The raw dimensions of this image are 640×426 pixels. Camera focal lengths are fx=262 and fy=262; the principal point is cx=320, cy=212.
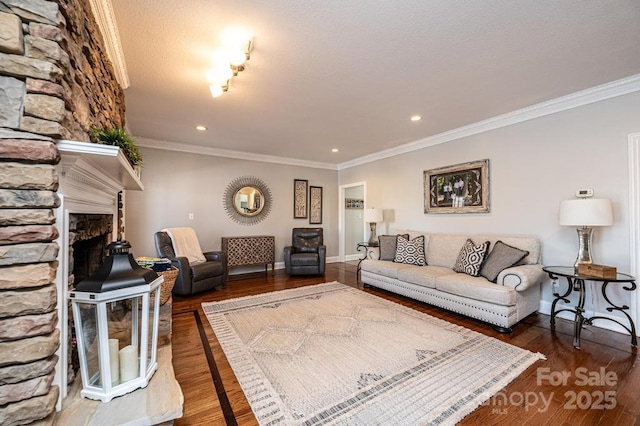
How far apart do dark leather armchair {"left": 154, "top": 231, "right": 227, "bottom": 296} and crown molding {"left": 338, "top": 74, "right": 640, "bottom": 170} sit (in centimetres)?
A: 390

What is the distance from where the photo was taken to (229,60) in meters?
→ 2.19

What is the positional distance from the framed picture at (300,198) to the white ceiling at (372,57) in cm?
245

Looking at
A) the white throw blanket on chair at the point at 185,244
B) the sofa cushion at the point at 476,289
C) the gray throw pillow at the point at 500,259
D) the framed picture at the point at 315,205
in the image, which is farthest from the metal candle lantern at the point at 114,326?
the framed picture at the point at 315,205

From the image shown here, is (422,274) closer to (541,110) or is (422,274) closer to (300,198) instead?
(541,110)

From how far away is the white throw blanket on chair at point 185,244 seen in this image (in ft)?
13.1

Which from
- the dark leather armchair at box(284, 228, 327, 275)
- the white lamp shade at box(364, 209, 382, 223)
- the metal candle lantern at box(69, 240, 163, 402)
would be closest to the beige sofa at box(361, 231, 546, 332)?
the white lamp shade at box(364, 209, 382, 223)

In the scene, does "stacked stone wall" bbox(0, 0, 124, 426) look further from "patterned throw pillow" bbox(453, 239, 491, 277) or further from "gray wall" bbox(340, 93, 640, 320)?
"gray wall" bbox(340, 93, 640, 320)

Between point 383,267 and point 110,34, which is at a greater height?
point 110,34

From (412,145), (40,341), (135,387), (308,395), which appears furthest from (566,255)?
(40,341)

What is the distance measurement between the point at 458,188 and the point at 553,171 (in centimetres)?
114

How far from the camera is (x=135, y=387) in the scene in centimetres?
135

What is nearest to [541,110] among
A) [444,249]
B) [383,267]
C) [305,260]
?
[444,249]

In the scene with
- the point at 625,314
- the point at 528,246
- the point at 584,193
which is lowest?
the point at 625,314

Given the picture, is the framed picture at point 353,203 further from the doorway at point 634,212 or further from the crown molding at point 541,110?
the doorway at point 634,212
